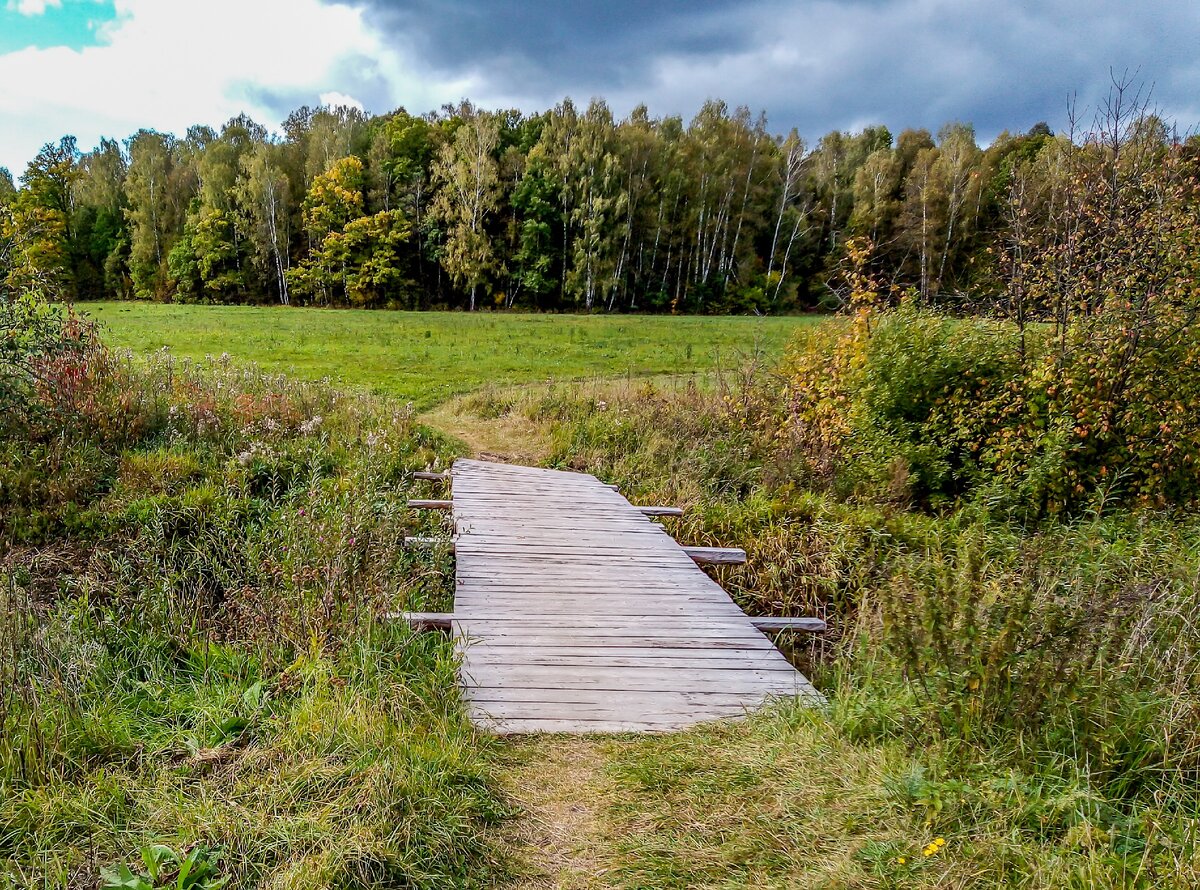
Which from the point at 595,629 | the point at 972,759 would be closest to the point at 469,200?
the point at 595,629

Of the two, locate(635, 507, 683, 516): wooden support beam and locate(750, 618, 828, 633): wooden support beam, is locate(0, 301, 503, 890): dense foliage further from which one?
locate(635, 507, 683, 516): wooden support beam

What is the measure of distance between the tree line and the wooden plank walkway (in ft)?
117

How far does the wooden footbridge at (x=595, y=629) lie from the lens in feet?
13.4

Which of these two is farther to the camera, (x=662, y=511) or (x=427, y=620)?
(x=662, y=511)

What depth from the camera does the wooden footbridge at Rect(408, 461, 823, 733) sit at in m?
4.07

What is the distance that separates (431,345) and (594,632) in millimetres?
17366

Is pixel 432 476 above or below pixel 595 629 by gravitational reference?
above

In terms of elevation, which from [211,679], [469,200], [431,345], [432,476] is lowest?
[211,679]

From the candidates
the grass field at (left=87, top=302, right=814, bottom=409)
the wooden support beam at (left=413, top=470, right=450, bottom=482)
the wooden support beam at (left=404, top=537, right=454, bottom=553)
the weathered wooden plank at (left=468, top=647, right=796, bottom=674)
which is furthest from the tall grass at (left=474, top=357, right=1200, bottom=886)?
the grass field at (left=87, top=302, right=814, bottom=409)

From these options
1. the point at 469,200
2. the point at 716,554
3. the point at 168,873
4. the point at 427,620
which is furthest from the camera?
the point at 469,200

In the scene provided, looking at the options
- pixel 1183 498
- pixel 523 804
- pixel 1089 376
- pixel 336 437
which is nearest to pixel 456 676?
pixel 523 804

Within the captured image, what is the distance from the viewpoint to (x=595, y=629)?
5.00 metres

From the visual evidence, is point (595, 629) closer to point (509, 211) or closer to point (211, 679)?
point (211, 679)

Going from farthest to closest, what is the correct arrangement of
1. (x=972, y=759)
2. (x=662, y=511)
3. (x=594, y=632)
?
(x=662, y=511) → (x=594, y=632) → (x=972, y=759)
